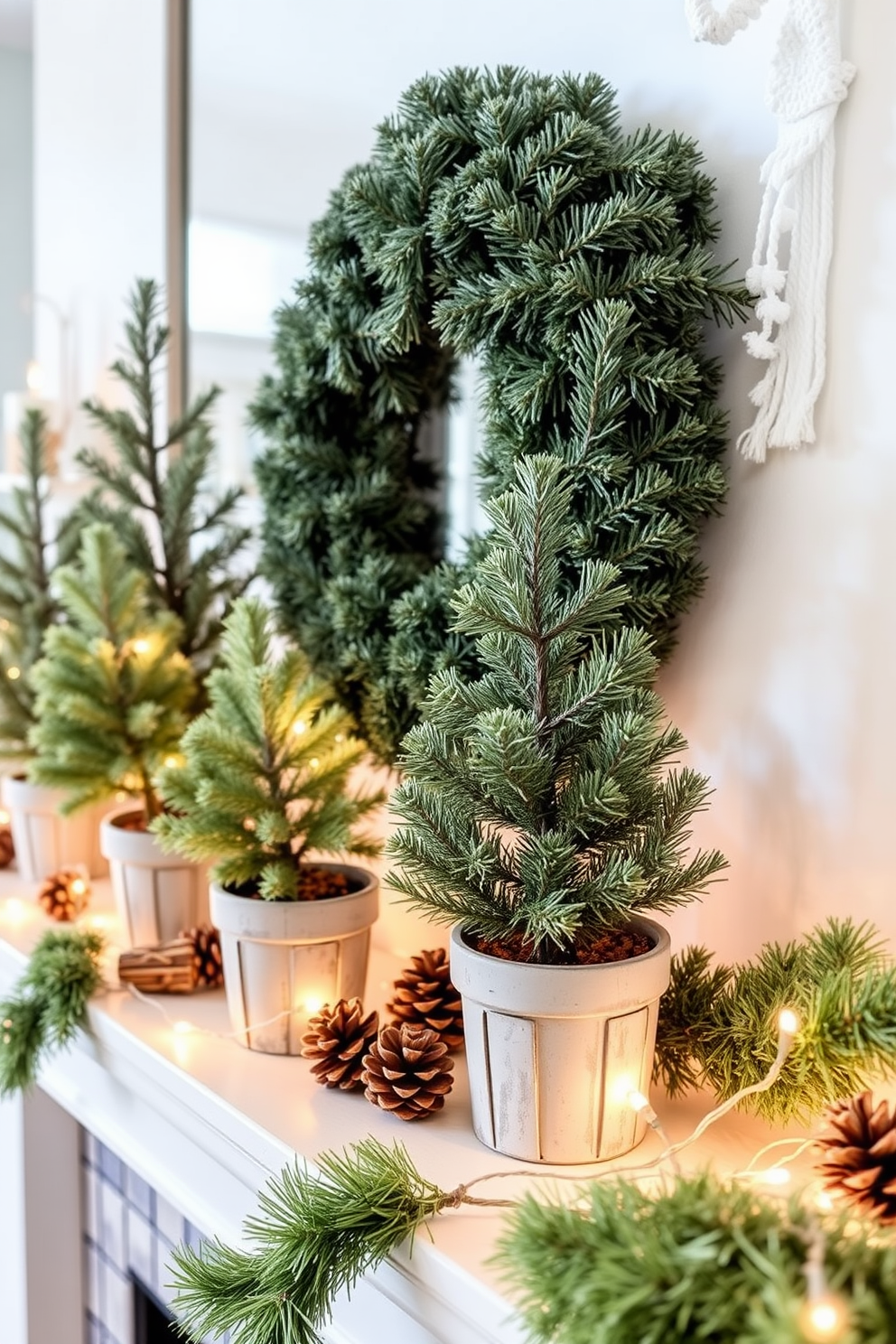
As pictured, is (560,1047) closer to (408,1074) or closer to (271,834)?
(408,1074)

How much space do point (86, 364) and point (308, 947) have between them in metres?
1.13

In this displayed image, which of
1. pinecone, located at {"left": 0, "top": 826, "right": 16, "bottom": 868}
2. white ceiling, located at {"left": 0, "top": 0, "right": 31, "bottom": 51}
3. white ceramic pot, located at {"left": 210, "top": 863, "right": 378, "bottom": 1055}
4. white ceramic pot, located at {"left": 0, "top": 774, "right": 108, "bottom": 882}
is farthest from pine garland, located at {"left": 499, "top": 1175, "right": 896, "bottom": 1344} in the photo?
white ceiling, located at {"left": 0, "top": 0, "right": 31, "bottom": 51}

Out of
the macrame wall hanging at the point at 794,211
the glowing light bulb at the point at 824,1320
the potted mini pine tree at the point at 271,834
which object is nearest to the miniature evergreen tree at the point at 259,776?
the potted mini pine tree at the point at 271,834

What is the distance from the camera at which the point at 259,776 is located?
3.10ft

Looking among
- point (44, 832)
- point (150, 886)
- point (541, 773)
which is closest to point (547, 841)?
point (541, 773)

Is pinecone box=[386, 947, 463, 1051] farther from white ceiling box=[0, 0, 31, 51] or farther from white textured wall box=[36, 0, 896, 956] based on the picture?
white ceiling box=[0, 0, 31, 51]

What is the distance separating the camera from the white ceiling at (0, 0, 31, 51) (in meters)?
2.12

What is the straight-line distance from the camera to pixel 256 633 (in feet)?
3.18

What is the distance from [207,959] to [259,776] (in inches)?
8.5

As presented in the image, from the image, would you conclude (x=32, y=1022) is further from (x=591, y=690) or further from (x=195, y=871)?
(x=591, y=690)

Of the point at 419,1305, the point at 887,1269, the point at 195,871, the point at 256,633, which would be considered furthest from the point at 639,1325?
the point at 195,871

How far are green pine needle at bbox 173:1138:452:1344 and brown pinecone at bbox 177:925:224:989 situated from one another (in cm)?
37

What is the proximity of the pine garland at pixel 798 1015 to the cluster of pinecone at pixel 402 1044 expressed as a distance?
16cm

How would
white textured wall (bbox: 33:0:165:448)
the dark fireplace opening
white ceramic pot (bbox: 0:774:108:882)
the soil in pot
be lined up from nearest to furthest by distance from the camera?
the soil in pot, the dark fireplace opening, white ceramic pot (bbox: 0:774:108:882), white textured wall (bbox: 33:0:165:448)
